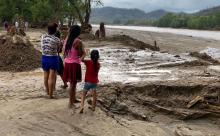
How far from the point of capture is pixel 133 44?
1173 inches

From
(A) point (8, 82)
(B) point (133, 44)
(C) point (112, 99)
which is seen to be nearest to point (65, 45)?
(C) point (112, 99)

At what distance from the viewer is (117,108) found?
34.9ft

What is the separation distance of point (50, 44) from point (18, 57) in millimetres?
5754

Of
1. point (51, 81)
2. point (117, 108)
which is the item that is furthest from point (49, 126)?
point (51, 81)

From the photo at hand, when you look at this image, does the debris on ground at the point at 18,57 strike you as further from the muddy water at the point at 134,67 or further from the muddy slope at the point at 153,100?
the muddy slope at the point at 153,100

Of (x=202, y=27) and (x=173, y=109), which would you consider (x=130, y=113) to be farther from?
(x=202, y=27)

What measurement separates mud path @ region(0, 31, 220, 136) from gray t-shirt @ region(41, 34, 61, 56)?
100 cm

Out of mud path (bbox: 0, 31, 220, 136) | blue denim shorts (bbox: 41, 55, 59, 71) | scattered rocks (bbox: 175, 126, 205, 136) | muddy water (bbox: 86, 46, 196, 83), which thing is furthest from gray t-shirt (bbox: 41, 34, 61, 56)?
scattered rocks (bbox: 175, 126, 205, 136)

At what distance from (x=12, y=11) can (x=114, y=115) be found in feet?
200

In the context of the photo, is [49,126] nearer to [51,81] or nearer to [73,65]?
[73,65]

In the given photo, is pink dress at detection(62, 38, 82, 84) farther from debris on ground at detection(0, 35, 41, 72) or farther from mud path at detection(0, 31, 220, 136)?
debris on ground at detection(0, 35, 41, 72)

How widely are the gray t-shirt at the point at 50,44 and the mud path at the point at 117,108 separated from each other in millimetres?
1002

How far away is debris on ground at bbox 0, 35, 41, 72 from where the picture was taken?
52.3ft

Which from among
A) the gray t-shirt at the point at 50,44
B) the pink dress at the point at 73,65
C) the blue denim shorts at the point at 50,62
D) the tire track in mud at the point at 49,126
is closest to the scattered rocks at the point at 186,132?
the tire track in mud at the point at 49,126
